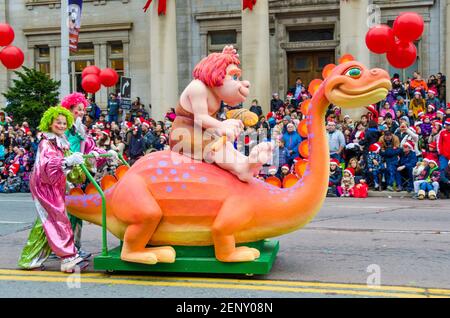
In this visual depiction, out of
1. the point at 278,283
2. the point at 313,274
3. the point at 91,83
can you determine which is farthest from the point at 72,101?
the point at 91,83

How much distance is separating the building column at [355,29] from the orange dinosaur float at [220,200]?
1603 centimetres

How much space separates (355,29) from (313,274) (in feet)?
54.5

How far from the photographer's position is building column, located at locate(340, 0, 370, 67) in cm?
2098

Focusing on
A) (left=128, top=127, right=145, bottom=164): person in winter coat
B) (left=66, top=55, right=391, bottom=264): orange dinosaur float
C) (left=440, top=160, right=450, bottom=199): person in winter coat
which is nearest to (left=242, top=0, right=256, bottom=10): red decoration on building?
Answer: (left=128, top=127, right=145, bottom=164): person in winter coat

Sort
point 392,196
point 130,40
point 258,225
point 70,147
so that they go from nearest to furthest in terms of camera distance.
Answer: point 258,225, point 70,147, point 392,196, point 130,40

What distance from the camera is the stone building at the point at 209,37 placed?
22641 mm

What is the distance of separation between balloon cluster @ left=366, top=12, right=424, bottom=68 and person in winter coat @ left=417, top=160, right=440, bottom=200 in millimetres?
3715

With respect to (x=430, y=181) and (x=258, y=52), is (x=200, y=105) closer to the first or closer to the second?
(x=430, y=181)

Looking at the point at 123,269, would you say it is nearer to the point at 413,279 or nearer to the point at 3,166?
the point at 413,279

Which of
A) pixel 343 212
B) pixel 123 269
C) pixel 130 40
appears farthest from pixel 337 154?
pixel 130 40

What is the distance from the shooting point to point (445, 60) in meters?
23.3

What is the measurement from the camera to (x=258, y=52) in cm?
2256
